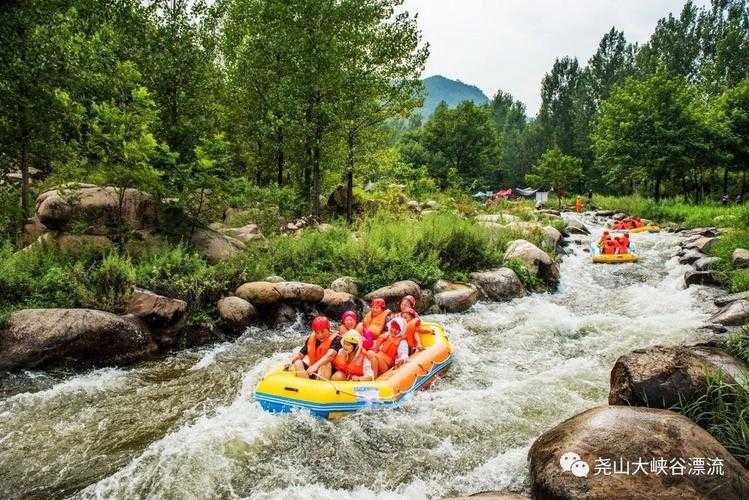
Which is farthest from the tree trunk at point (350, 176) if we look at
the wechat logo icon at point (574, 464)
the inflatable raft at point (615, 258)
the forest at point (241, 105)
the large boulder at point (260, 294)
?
the wechat logo icon at point (574, 464)

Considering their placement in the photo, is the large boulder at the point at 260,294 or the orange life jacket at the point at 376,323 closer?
the orange life jacket at the point at 376,323

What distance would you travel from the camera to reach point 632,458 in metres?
3.92

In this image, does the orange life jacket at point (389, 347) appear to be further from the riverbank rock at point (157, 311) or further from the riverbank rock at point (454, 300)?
the riverbank rock at point (454, 300)

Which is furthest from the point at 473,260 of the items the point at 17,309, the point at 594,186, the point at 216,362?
the point at 594,186

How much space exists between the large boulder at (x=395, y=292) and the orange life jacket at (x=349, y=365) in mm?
3988

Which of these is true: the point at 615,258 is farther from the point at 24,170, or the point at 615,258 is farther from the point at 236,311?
the point at 24,170

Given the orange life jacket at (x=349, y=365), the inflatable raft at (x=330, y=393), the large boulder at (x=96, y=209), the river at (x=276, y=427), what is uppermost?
the large boulder at (x=96, y=209)

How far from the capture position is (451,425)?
19.9 ft

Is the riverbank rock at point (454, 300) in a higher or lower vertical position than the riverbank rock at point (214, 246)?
lower

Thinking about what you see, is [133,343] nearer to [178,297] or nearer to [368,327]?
[178,297]

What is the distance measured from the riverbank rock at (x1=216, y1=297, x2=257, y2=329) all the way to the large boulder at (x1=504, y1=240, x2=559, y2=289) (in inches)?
294

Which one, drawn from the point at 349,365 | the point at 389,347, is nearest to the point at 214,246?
the point at 389,347

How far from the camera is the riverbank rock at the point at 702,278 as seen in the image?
12.0m

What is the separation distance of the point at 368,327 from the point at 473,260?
610cm
